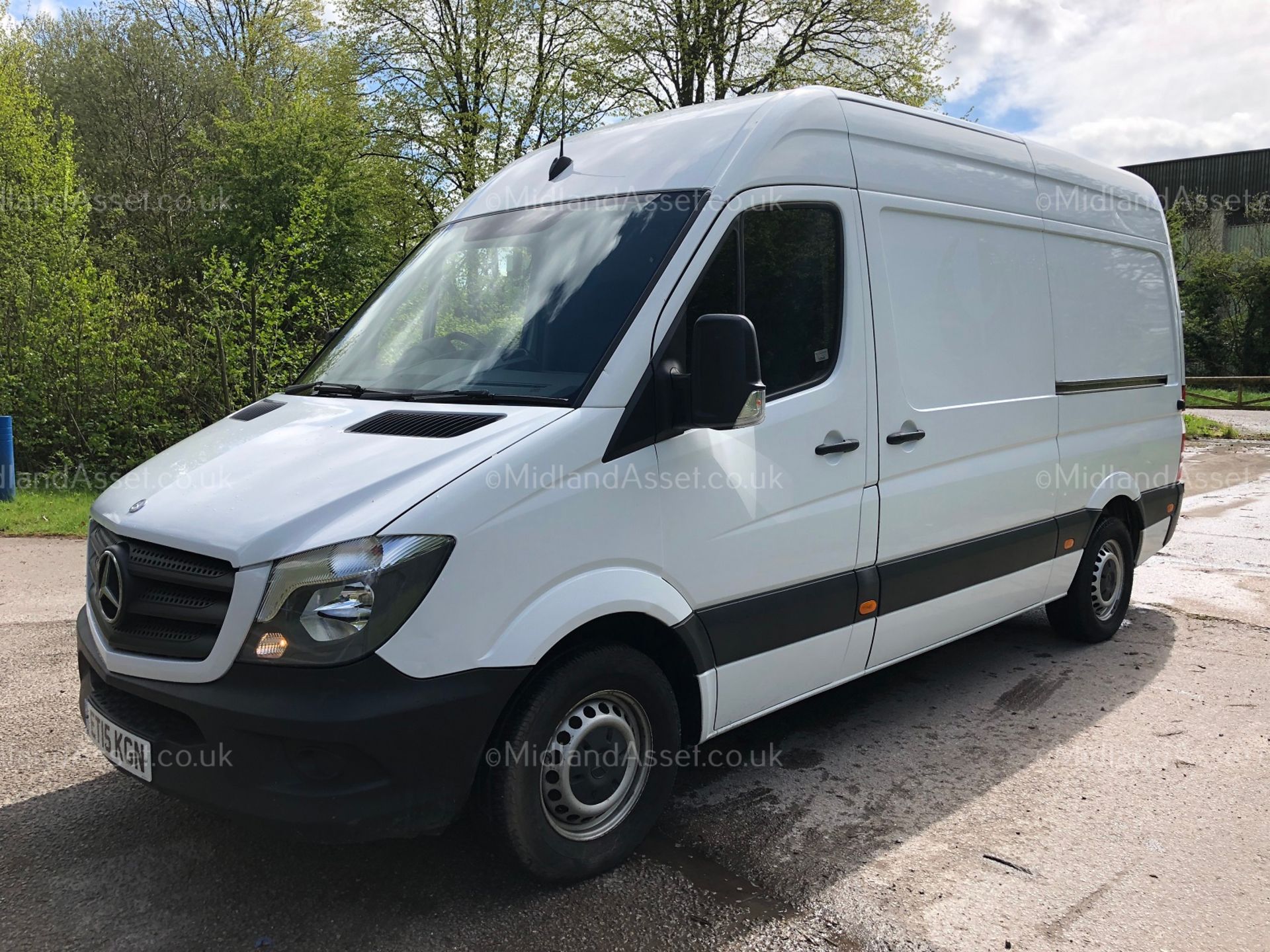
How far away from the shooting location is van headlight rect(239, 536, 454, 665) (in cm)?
267

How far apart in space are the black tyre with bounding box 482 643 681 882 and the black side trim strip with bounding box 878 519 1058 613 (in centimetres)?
128

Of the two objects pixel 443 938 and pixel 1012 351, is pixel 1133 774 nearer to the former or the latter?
pixel 1012 351

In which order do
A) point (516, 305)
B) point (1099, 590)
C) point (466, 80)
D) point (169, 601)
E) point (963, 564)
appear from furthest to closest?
point (466, 80) → point (1099, 590) → point (963, 564) → point (516, 305) → point (169, 601)

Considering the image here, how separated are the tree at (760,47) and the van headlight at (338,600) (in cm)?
2241

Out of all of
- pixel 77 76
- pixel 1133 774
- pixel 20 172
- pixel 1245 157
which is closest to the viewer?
pixel 1133 774

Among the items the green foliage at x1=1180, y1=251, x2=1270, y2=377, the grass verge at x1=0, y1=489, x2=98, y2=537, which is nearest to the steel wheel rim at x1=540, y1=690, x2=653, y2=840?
the grass verge at x1=0, y1=489, x2=98, y2=537

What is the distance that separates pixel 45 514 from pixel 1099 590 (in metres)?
9.51

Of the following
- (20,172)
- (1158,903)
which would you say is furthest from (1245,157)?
(1158,903)

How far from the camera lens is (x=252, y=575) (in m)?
2.72

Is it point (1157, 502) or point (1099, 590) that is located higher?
point (1157, 502)

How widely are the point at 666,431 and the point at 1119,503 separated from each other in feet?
12.9

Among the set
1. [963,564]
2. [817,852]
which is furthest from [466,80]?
[817,852]

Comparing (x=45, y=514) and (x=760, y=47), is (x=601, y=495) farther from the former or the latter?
(x=760, y=47)

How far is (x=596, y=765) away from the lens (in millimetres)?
3205
